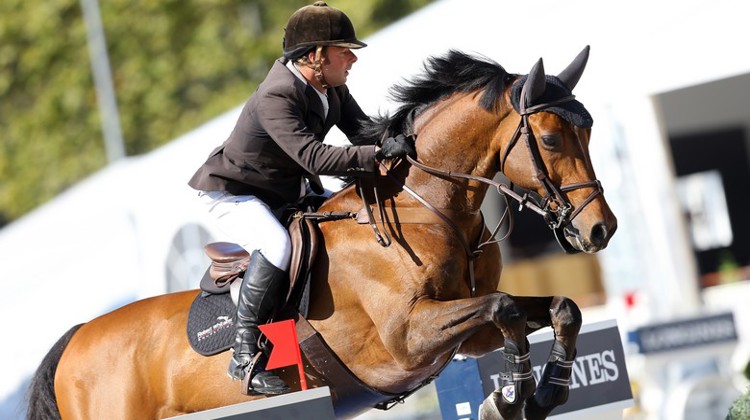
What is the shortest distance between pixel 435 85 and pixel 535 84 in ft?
2.19

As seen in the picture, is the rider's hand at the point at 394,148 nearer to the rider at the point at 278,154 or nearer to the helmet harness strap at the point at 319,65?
the rider at the point at 278,154

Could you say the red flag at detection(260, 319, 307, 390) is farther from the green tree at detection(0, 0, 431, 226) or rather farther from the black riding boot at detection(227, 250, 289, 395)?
the green tree at detection(0, 0, 431, 226)

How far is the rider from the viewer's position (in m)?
5.03

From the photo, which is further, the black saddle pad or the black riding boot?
the black saddle pad

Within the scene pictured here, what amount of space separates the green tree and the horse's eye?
2125cm

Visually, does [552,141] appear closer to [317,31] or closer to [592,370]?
[317,31]

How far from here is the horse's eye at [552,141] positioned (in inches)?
189

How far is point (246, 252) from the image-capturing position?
560cm

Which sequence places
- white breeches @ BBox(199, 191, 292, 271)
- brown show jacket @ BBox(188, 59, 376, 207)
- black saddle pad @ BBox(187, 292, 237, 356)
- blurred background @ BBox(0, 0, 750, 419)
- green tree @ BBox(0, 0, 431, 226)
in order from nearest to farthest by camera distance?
brown show jacket @ BBox(188, 59, 376, 207)
white breeches @ BBox(199, 191, 292, 271)
black saddle pad @ BBox(187, 292, 237, 356)
blurred background @ BBox(0, 0, 750, 419)
green tree @ BBox(0, 0, 431, 226)

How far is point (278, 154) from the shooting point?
17.4ft

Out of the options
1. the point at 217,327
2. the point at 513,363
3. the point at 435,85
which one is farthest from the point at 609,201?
the point at 513,363

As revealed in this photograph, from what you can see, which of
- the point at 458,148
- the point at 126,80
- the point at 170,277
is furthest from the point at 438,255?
the point at 126,80

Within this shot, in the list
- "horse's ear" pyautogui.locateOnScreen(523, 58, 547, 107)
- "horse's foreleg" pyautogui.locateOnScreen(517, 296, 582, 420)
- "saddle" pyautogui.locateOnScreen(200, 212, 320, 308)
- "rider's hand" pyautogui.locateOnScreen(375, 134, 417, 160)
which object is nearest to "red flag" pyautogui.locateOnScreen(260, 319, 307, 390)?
"saddle" pyautogui.locateOnScreen(200, 212, 320, 308)

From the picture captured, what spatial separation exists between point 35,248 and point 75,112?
1505 centimetres
